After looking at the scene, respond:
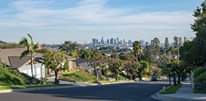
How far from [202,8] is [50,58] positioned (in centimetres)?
2536

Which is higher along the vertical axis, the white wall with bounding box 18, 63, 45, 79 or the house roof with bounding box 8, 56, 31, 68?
the house roof with bounding box 8, 56, 31, 68

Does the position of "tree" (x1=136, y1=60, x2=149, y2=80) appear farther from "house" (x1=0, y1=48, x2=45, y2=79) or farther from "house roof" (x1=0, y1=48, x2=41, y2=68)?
"house" (x1=0, y1=48, x2=45, y2=79)

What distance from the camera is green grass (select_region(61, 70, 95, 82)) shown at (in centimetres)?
10012

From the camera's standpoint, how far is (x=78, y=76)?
4136 inches

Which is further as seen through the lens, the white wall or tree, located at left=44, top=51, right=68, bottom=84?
the white wall

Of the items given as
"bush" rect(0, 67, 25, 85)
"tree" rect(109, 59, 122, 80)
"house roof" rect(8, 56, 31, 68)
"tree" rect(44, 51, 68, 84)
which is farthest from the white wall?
"tree" rect(109, 59, 122, 80)

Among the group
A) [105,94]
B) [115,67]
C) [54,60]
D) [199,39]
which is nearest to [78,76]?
[115,67]

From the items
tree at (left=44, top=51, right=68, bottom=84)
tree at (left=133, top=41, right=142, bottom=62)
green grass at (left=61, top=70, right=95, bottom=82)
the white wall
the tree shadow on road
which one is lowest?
the tree shadow on road

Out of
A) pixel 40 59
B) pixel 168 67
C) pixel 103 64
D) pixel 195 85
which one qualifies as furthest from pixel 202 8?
pixel 103 64

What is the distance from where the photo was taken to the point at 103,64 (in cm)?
11388

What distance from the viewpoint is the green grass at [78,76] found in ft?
328

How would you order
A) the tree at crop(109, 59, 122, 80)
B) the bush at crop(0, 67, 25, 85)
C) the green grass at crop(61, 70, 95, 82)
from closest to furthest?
1. the bush at crop(0, 67, 25, 85)
2. the green grass at crop(61, 70, 95, 82)
3. the tree at crop(109, 59, 122, 80)

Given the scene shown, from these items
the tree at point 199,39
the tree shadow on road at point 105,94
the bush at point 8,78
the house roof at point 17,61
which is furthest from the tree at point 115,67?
the tree shadow on road at point 105,94

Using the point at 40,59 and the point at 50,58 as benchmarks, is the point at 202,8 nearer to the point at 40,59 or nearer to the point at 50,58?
the point at 50,58
